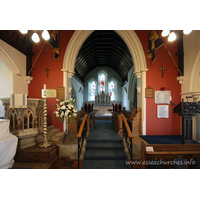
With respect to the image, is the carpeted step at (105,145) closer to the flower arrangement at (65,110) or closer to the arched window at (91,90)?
the flower arrangement at (65,110)

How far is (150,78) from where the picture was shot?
13.5 feet

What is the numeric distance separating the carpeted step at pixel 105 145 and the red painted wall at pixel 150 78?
1400 millimetres

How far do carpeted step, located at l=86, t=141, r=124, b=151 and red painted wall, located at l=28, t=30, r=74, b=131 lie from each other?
57.1 inches

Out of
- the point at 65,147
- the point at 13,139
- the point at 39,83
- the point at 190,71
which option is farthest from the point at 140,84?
the point at 13,139

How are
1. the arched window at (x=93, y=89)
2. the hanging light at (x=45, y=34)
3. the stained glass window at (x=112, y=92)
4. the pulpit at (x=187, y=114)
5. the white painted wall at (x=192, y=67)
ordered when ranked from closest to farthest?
1. the hanging light at (x=45, y=34)
2. the pulpit at (x=187, y=114)
3. the white painted wall at (x=192, y=67)
4. the stained glass window at (x=112, y=92)
5. the arched window at (x=93, y=89)

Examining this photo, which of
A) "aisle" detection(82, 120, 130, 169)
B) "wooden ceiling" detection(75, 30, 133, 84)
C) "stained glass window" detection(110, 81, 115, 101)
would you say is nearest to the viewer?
"aisle" detection(82, 120, 130, 169)

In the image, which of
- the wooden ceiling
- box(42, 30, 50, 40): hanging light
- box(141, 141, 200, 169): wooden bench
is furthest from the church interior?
the wooden ceiling

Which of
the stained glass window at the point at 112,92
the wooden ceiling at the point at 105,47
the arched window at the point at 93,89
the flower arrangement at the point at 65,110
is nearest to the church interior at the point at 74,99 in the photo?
the flower arrangement at the point at 65,110

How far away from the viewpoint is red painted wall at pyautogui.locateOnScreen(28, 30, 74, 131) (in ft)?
13.6

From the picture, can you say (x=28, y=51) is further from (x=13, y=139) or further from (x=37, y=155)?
(x=37, y=155)

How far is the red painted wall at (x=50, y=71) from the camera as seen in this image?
4148 millimetres

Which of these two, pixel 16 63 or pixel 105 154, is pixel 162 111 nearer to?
pixel 105 154

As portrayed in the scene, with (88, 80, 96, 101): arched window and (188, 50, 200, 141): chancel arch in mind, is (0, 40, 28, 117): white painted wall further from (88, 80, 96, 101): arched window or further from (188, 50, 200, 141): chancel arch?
(88, 80, 96, 101): arched window

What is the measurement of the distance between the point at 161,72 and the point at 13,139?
4881 mm
